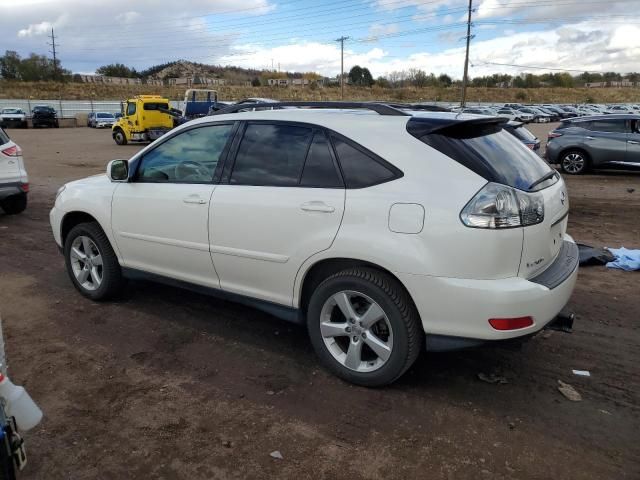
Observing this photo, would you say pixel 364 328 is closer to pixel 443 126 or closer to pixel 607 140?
pixel 443 126

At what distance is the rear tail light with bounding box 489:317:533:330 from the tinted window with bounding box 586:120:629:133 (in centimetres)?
1322

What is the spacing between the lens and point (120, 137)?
87.5 feet

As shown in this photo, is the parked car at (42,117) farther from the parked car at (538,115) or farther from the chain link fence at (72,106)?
the parked car at (538,115)

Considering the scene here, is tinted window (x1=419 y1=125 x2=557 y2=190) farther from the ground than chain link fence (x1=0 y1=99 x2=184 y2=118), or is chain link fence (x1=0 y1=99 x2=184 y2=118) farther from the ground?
chain link fence (x1=0 y1=99 x2=184 y2=118)

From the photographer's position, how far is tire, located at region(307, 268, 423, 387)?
316 cm

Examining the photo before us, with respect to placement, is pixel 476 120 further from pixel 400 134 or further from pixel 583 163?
pixel 583 163

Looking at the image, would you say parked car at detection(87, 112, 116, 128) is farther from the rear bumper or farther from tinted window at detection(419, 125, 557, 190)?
tinted window at detection(419, 125, 557, 190)

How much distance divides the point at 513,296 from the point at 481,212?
0.49 metres

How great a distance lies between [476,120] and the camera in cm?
336

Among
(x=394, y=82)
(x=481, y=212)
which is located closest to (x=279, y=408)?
(x=481, y=212)

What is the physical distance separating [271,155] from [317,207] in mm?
621

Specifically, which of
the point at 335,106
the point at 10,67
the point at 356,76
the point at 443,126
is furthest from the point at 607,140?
Answer: the point at 356,76

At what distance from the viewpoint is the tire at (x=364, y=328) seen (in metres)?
3.16

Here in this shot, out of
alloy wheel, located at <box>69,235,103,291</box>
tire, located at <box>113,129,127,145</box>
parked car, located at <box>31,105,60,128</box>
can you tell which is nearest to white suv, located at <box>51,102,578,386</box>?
alloy wheel, located at <box>69,235,103,291</box>
